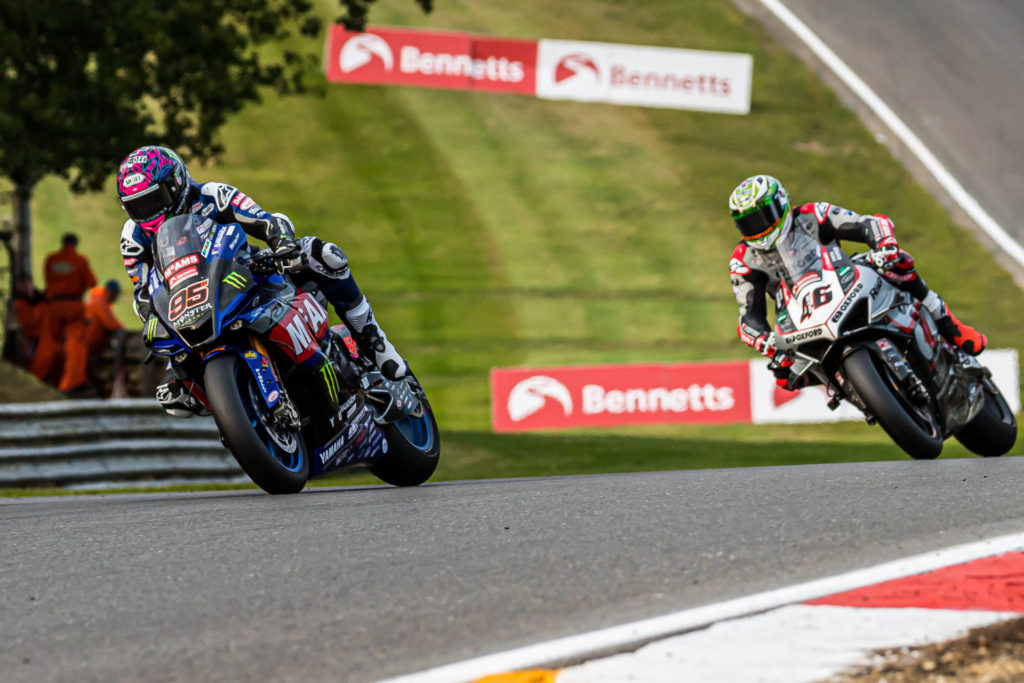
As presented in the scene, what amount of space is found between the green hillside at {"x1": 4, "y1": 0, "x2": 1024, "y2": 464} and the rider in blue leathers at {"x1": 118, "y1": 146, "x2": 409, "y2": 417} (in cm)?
1099

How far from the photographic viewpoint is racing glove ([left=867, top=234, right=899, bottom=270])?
847 cm

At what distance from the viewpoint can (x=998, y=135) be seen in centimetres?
2620

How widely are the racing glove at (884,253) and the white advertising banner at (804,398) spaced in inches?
326

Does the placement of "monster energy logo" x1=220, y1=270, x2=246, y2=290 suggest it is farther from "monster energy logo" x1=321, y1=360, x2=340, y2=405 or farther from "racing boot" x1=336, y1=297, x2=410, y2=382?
"racing boot" x1=336, y1=297, x2=410, y2=382

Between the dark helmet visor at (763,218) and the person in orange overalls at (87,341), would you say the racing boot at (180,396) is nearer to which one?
the dark helmet visor at (763,218)

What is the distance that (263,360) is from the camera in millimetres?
6688

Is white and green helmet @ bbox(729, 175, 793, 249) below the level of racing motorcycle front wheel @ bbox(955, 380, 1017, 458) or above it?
above

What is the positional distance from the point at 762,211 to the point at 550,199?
57.3ft

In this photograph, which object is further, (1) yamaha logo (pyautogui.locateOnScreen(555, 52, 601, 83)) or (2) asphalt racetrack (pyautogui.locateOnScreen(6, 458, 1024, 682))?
(1) yamaha logo (pyautogui.locateOnScreen(555, 52, 601, 83))

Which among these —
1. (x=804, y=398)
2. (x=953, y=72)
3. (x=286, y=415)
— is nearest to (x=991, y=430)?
(x=286, y=415)

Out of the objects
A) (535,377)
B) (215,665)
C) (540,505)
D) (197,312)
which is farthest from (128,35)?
(215,665)

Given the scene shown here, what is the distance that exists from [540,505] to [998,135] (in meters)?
23.1

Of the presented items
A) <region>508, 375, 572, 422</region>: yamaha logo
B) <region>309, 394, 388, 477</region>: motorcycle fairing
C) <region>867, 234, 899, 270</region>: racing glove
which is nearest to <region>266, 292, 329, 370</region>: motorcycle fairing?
Answer: <region>309, 394, 388, 477</region>: motorcycle fairing

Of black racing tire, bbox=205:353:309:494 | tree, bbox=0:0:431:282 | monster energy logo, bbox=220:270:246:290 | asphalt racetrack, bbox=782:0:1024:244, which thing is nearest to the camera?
black racing tire, bbox=205:353:309:494
